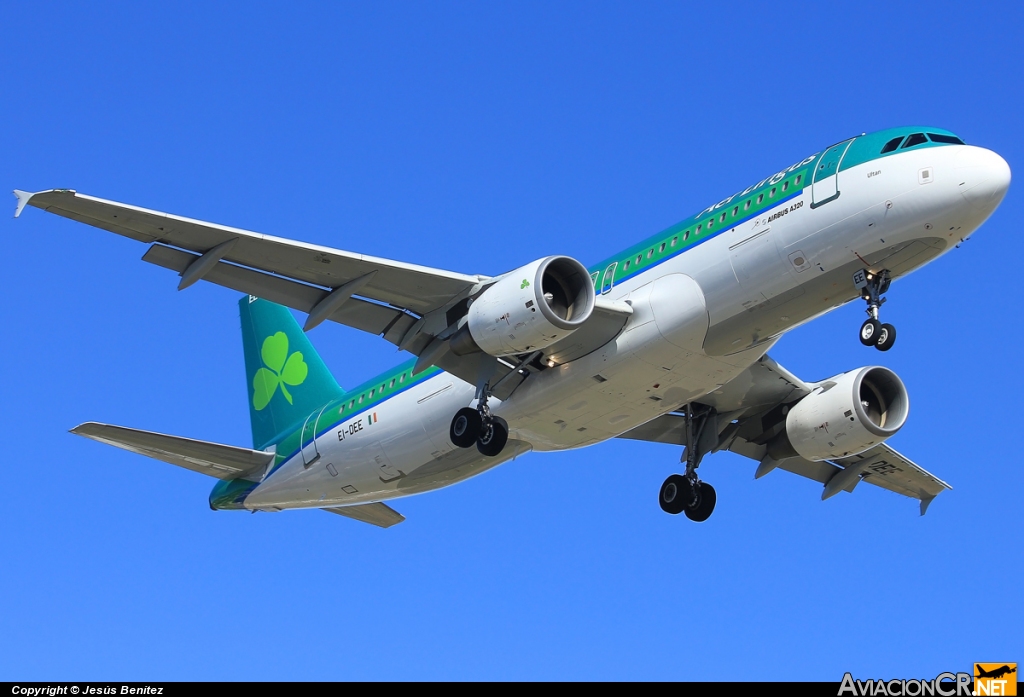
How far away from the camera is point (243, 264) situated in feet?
79.9

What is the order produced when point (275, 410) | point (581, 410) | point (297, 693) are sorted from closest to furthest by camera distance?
point (297, 693) → point (581, 410) → point (275, 410)

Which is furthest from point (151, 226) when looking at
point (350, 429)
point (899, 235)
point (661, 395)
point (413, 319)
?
point (899, 235)

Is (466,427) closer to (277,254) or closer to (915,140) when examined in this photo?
(277,254)

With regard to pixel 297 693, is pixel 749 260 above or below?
above

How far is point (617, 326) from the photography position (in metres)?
23.9

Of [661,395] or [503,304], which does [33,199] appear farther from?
[661,395]

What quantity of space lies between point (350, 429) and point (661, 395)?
7511 mm

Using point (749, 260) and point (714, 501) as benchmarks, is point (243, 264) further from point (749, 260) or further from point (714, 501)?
point (714, 501)

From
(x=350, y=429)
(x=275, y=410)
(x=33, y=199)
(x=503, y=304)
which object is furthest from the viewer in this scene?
(x=275, y=410)

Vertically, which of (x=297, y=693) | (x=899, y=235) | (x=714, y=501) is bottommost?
(x=297, y=693)

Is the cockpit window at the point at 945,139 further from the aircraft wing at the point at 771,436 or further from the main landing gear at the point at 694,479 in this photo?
the main landing gear at the point at 694,479

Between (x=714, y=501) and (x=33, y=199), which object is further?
(x=714, y=501)

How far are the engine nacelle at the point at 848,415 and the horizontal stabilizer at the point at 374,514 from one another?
10067mm

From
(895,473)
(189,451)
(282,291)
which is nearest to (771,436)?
(895,473)
